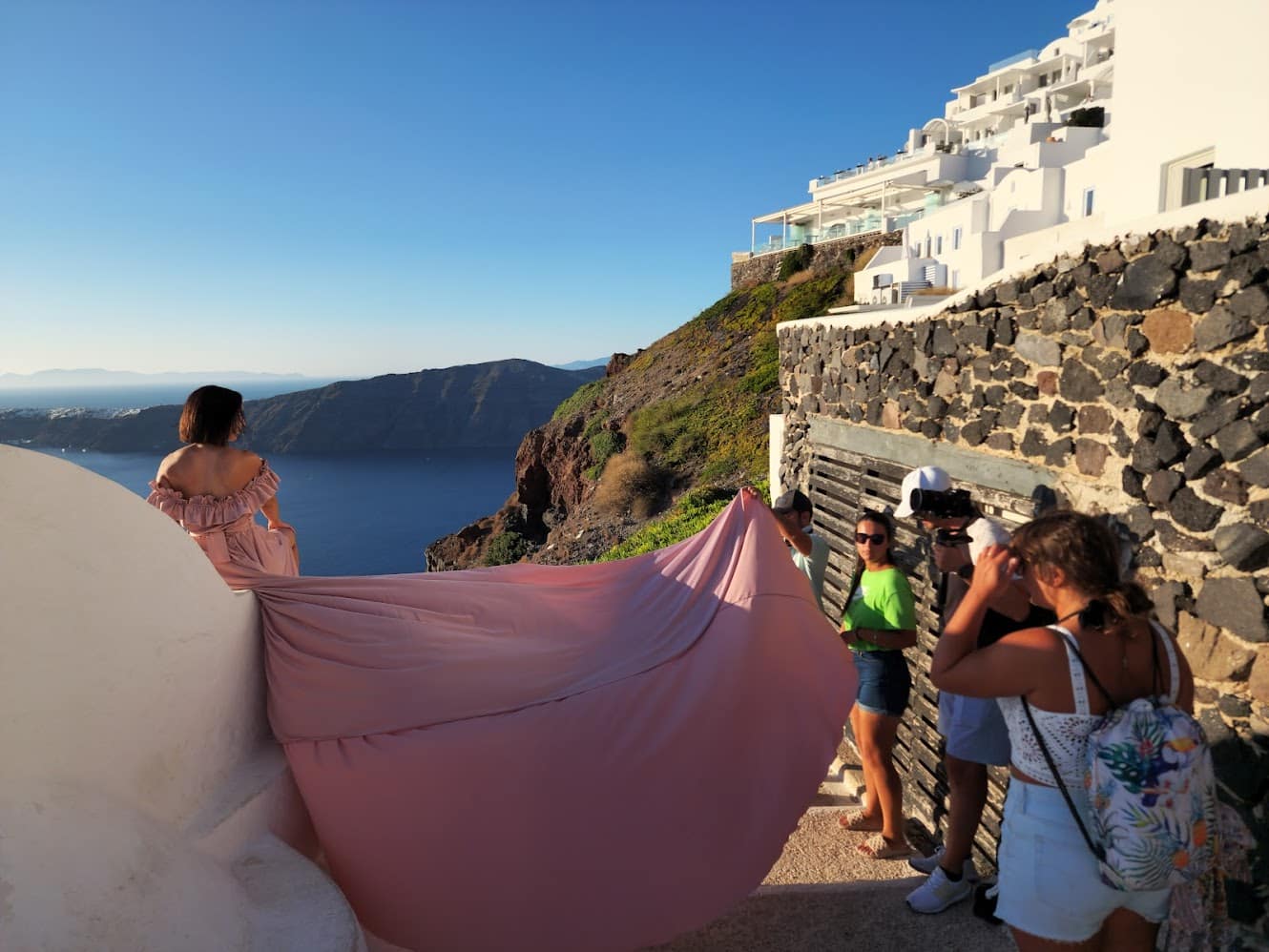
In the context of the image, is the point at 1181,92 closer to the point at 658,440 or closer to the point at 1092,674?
the point at 1092,674

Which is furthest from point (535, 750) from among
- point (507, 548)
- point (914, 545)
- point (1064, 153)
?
point (1064, 153)

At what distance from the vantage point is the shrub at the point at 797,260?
1241 inches

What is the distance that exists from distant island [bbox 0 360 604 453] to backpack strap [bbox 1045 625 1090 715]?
8637 centimetres

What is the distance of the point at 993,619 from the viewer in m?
2.69

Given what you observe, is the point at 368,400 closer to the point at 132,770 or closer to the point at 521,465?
the point at 521,465

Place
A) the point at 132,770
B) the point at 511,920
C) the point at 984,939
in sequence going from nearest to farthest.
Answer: the point at 132,770 < the point at 511,920 < the point at 984,939

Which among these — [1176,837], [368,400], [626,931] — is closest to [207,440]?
[626,931]

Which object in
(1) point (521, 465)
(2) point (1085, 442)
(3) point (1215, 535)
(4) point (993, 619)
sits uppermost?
(2) point (1085, 442)

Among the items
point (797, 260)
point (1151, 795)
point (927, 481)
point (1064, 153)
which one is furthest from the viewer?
point (797, 260)

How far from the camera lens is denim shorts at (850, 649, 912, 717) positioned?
3643 mm

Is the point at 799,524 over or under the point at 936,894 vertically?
over

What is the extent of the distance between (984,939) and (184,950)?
260cm

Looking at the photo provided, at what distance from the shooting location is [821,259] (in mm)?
31062

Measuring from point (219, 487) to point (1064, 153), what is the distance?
3227 cm
